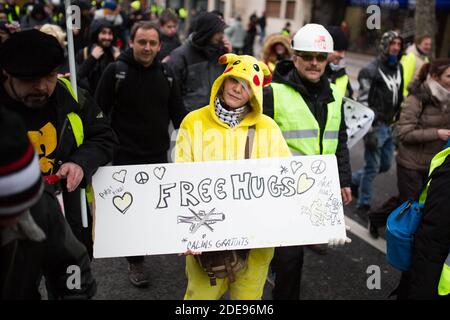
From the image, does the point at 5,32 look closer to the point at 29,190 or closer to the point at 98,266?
the point at 98,266

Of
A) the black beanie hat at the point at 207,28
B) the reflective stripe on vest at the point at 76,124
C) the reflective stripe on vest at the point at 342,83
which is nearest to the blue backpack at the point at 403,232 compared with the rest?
the reflective stripe on vest at the point at 76,124

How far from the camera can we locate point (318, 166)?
2.41 m

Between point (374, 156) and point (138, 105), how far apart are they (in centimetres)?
265

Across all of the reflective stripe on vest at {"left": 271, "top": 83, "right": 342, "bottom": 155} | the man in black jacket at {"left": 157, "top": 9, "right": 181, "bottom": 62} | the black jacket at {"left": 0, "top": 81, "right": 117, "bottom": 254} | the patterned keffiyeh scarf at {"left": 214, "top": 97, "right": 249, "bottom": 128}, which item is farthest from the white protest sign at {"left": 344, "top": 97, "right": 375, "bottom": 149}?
the man in black jacket at {"left": 157, "top": 9, "right": 181, "bottom": 62}

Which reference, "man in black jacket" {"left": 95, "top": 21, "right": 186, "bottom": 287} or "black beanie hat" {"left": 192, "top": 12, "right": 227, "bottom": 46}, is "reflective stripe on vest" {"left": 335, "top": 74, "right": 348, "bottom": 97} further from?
"man in black jacket" {"left": 95, "top": 21, "right": 186, "bottom": 287}

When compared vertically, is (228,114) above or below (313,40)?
below

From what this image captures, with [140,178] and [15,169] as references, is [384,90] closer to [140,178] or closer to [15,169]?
[140,178]

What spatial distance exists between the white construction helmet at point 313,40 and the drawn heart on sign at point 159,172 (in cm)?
123

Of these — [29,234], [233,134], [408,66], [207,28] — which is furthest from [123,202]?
[408,66]

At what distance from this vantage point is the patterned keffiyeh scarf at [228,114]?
2.30 metres

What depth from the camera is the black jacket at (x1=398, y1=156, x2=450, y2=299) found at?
2.00m

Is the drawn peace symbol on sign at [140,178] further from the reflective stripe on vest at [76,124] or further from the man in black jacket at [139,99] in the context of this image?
the man in black jacket at [139,99]
